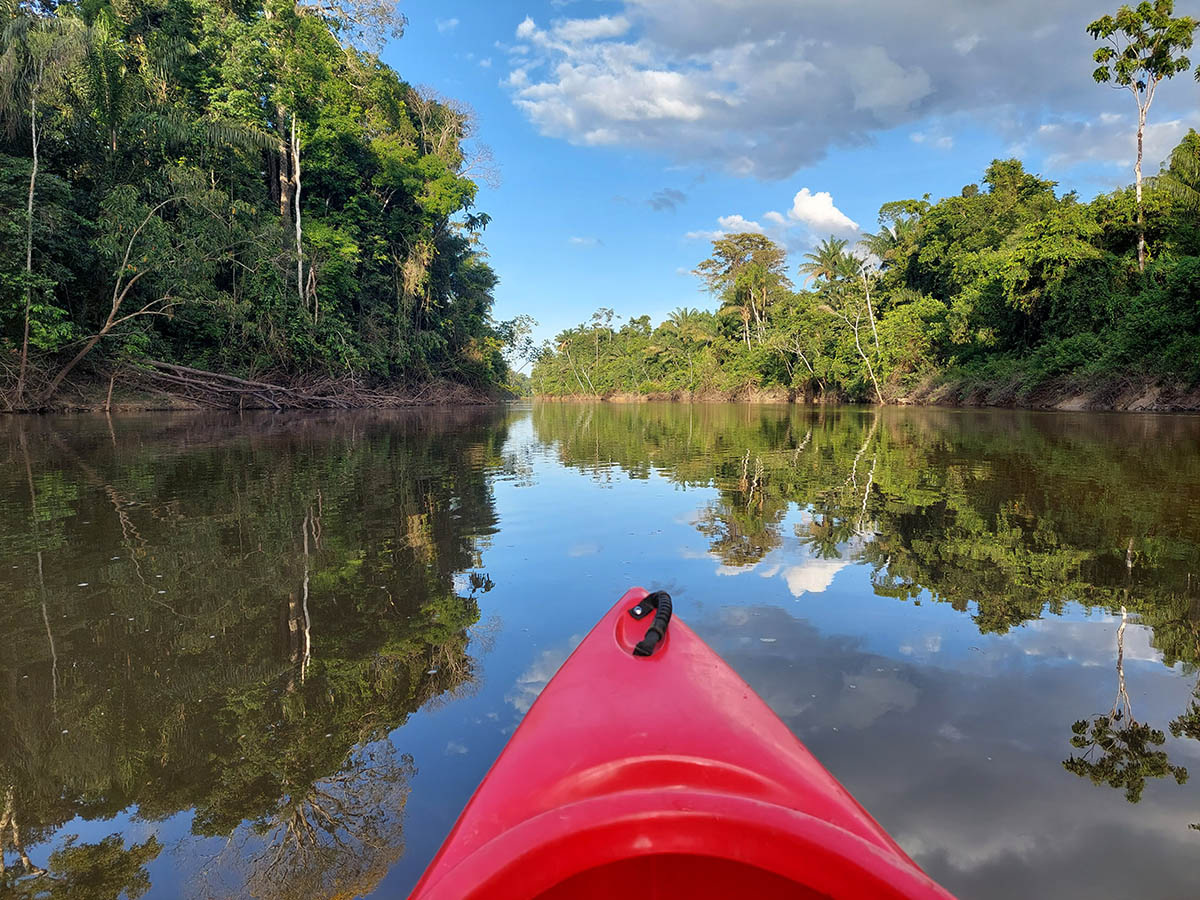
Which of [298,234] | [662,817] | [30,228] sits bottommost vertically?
[662,817]

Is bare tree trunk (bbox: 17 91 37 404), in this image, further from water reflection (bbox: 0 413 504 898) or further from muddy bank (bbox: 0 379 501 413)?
water reflection (bbox: 0 413 504 898)

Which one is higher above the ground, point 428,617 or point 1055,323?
point 1055,323

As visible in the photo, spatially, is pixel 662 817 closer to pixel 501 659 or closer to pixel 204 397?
pixel 501 659

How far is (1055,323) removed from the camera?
72.3ft

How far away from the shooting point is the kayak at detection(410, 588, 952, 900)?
40.3 inches

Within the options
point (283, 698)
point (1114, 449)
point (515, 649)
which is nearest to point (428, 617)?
point (515, 649)

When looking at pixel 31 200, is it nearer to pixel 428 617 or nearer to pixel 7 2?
pixel 7 2

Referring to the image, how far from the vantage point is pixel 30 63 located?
12.6 m

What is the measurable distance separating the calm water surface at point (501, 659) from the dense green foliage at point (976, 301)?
658 inches

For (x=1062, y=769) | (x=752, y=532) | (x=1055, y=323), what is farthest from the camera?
(x=1055, y=323)

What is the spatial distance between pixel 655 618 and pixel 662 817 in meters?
0.82

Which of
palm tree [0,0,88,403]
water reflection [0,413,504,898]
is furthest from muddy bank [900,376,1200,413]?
palm tree [0,0,88,403]

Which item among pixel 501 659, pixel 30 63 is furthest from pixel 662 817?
pixel 30 63

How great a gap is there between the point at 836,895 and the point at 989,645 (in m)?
2.17
